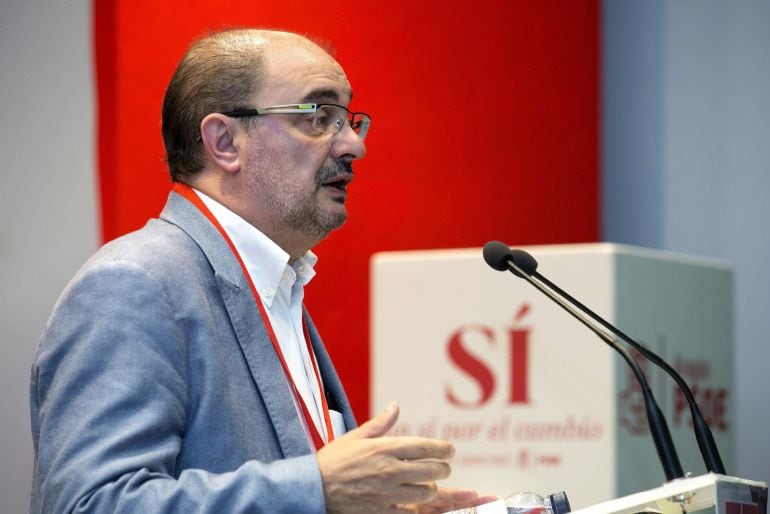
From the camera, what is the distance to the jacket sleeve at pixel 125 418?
147cm

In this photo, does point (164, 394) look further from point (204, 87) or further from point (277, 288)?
point (204, 87)

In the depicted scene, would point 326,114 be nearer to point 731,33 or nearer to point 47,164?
point 47,164

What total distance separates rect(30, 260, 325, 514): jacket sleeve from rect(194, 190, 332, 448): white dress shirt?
0.85ft

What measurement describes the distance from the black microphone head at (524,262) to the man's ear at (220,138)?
1.67ft

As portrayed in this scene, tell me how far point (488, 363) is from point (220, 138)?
56.8 inches

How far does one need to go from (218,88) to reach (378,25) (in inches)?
79.0

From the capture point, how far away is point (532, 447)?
3152 mm

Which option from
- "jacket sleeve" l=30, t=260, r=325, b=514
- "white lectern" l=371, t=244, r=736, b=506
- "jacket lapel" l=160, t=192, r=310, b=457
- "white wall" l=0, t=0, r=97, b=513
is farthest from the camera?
"white wall" l=0, t=0, r=97, b=513

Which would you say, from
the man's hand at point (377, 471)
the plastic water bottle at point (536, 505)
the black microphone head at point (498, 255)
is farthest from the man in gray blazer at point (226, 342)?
the black microphone head at point (498, 255)

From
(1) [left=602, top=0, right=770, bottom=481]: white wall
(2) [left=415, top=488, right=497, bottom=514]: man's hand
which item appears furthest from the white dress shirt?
(1) [left=602, top=0, right=770, bottom=481]: white wall

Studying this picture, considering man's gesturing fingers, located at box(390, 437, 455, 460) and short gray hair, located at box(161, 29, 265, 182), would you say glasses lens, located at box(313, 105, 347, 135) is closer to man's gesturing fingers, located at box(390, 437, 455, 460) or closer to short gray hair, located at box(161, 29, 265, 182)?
short gray hair, located at box(161, 29, 265, 182)

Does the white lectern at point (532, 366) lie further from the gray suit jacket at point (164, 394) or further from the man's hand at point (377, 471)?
the man's hand at point (377, 471)

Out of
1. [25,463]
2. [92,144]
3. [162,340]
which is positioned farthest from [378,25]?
[162,340]

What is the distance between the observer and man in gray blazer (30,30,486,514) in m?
1.49
